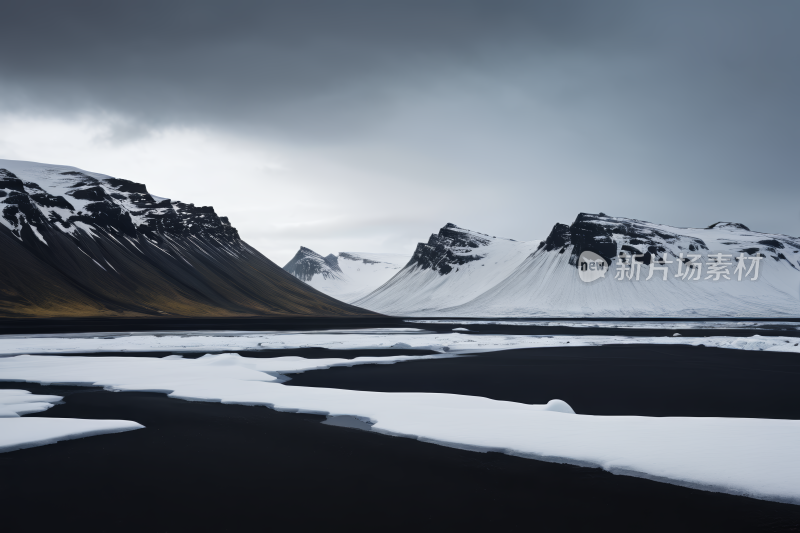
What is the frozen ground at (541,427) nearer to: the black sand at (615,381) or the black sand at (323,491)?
the black sand at (323,491)

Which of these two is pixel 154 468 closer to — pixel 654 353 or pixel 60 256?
pixel 654 353

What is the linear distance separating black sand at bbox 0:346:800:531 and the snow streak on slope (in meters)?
0.79

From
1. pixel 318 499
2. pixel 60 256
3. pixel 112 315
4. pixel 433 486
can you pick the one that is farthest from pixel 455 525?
pixel 60 256

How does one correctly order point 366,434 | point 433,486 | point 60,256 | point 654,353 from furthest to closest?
1. point 60,256
2. point 654,353
3. point 366,434
4. point 433,486

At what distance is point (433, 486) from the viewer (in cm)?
1381

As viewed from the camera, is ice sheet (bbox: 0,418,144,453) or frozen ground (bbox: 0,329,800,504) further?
ice sheet (bbox: 0,418,144,453)

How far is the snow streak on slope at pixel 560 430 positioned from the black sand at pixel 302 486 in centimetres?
79

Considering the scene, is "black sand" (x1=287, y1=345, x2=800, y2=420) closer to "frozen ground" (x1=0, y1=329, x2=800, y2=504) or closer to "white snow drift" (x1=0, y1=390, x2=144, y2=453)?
"frozen ground" (x1=0, y1=329, x2=800, y2=504)

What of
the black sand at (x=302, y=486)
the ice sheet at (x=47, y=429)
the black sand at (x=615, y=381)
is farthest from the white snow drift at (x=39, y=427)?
the black sand at (x=615, y=381)

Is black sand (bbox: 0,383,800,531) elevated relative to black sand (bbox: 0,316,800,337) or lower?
lower

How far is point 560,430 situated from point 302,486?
9.45 m

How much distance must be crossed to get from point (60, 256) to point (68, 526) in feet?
627

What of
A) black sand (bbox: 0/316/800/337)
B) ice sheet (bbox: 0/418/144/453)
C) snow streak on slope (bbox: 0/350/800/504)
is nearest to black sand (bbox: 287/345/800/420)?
snow streak on slope (bbox: 0/350/800/504)

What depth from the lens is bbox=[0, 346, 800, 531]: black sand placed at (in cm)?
1151
